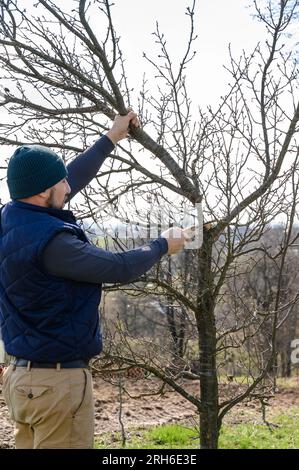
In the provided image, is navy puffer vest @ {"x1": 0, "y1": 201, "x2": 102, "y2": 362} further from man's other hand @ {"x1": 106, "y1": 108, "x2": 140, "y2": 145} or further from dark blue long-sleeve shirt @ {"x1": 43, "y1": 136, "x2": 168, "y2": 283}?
man's other hand @ {"x1": 106, "y1": 108, "x2": 140, "y2": 145}

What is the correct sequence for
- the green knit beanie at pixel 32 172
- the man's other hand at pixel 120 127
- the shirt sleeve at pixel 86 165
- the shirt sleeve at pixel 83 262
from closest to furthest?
the shirt sleeve at pixel 83 262 < the green knit beanie at pixel 32 172 < the shirt sleeve at pixel 86 165 < the man's other hand at pixel 120 127

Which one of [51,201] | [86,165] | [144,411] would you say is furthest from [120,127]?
[144,411]

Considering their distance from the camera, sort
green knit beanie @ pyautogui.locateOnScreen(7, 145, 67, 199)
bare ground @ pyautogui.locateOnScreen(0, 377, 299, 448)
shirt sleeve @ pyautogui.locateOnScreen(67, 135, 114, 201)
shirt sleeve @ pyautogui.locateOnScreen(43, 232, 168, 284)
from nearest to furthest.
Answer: shirt sleeve @ pyautogui.locateOnScreen(43, 232, 168, 284) < green knit beanie @ pyautogui.locateOnScreen(7, 145, 67, 199) < shirt sleeve @ pyautogui.locateOnScreen(67, 135, 114, 201) < bare ground @ pyautogui.locateOnScreen(0, 377, 299, 448)

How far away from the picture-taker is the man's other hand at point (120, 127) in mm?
3064

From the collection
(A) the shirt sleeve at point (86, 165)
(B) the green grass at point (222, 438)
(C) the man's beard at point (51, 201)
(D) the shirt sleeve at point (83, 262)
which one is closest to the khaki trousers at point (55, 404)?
(D) the shirt sleeve at point (83, 262)

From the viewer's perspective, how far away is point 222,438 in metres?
8.20

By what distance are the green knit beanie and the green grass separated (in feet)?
18.0

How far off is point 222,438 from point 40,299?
6637 millimetres

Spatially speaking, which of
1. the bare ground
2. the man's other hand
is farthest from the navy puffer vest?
the bare ground

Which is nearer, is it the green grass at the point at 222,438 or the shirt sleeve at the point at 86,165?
the shirt sleeve at the point at 86,165

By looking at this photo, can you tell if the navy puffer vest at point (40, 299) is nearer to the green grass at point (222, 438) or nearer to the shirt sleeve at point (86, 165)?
the shirt sleeve at point (86, 165)

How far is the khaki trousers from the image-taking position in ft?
7.29

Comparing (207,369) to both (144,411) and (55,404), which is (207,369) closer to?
(55,404)
